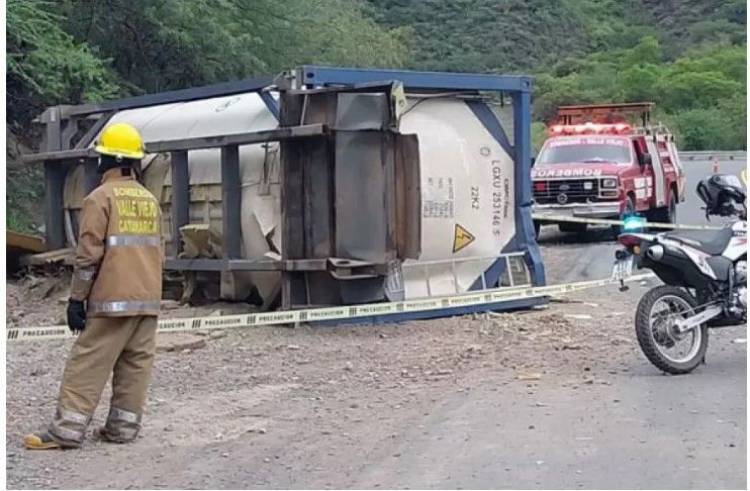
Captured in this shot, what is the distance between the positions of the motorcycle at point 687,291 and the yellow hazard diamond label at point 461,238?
242 cm

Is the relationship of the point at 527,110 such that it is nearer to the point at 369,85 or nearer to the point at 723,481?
the point at 369,85

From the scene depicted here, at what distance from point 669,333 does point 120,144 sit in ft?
13.6

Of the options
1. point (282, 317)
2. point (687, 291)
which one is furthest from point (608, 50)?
point (687, 291)

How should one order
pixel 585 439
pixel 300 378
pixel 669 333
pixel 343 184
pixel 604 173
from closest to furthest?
pixel 585 439 → pixel 669 333 → pixel 300 378 → pixel 343 184 → pixel 604 173

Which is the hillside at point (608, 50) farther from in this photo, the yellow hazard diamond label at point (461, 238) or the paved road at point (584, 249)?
the yellow hazard diamond label at point (461, 238)

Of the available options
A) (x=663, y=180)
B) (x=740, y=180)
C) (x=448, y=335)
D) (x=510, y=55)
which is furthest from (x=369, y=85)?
(x=510, y=55)

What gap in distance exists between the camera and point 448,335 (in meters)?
11.1

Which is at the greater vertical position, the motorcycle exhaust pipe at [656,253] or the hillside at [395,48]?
the hillside at [395,48]

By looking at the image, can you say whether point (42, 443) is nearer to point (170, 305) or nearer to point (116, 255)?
point (116, 255)

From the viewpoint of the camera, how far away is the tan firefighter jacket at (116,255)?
23.8 ft

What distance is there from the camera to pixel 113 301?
727cm

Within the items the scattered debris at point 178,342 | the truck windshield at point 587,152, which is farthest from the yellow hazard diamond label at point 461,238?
the truck windshield at point 587,152

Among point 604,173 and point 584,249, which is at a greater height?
point 604,173

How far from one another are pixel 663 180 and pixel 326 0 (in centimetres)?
1103
